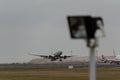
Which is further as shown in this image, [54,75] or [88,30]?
[54,75]

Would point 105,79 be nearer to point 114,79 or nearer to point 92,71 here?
point 114,79

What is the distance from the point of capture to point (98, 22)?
8.26m

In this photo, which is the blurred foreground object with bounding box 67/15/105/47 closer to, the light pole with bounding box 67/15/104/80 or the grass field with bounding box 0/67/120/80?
the light pole with bounding box 67/15/104/80

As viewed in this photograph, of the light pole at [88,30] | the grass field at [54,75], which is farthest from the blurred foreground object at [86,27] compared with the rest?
the grass field at [54,75]

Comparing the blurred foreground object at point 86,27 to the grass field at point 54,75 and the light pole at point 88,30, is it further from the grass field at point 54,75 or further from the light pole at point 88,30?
the grass field at point 54,75

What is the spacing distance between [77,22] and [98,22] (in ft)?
1.46

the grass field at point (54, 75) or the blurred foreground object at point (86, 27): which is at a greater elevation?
the grass field at point (54, 75)

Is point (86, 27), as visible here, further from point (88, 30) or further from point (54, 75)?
point (54, 75)

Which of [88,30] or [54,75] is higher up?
[54,75]

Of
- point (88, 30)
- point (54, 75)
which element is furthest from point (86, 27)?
point (54, 75)

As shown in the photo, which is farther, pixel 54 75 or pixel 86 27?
pixel 54 75

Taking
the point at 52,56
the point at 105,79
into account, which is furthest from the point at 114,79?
the point at 52,56

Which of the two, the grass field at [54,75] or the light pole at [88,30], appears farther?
the grass field at [54,75]

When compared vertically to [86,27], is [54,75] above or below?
above
